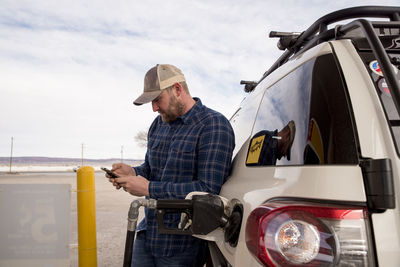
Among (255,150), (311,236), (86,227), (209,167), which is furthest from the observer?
(86,227)

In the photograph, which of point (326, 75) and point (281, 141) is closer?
point (326, 75)

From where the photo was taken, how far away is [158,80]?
256cm

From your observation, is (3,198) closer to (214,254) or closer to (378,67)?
(214,254)

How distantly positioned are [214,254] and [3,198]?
3017mm

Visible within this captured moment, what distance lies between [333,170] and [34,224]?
3.82 meters

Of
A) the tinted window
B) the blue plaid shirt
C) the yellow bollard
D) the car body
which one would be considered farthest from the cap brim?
the yellow bollard

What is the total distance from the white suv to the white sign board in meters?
2.95

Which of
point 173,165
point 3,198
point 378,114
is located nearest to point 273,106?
point 378,114

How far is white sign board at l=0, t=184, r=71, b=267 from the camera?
163 inches

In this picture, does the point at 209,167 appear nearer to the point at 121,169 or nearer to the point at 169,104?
the point at 169,104

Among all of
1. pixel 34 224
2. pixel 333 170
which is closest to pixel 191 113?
pixel 333 170

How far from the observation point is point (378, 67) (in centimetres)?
142

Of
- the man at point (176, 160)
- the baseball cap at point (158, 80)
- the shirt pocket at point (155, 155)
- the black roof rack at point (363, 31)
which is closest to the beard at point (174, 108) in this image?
the man at point (176, 160)

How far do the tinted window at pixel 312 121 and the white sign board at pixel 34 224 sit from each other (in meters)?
3.10
